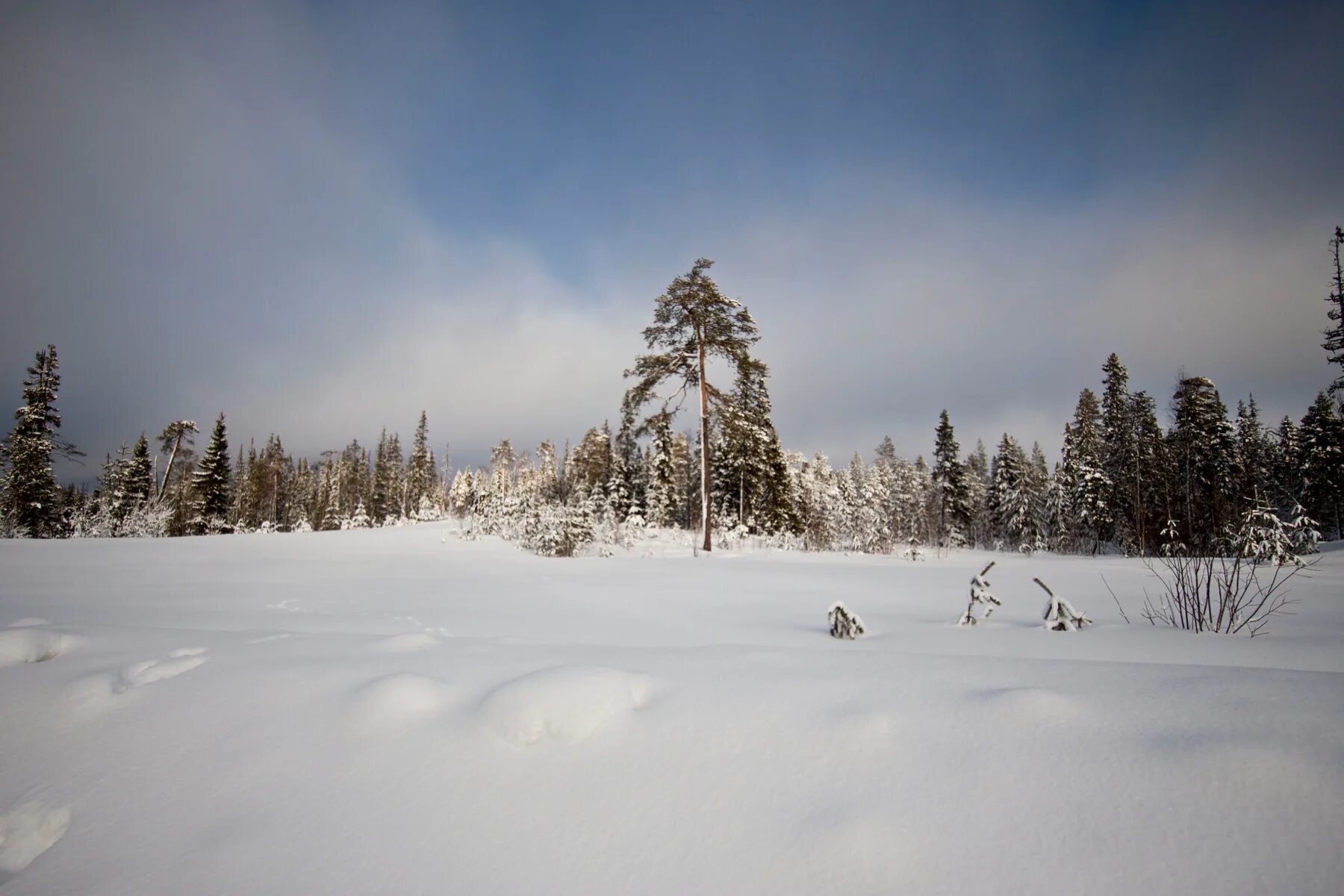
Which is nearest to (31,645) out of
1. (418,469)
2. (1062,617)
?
(1062,617)

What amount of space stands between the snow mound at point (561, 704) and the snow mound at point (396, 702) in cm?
23

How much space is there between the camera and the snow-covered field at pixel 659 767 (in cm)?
120

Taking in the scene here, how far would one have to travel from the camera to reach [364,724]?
194 cm

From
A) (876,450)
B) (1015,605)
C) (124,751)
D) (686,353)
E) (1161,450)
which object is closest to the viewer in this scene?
(124,751)

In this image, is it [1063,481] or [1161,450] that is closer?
[1161,450]

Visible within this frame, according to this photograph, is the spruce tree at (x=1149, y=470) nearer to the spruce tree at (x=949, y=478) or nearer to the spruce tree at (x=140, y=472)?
the spruce tree at (x=949, y=478)

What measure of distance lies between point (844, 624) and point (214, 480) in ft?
129

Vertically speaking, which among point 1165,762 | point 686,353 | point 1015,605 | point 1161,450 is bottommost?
point 1015,605

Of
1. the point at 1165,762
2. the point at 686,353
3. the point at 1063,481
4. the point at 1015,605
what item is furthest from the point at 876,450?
the point at 1165,762

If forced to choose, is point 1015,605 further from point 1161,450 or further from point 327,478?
point 327,478

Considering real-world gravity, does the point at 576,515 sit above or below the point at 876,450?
below

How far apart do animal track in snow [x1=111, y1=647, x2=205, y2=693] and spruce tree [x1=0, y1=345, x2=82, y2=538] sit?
2750 centimetres

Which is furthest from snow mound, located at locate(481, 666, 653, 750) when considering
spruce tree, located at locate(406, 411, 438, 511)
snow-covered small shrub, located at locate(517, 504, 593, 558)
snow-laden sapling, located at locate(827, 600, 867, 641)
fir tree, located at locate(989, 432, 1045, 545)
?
spruce tree, located at locate(406, 411, 438, 511)

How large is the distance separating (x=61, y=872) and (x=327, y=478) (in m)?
69.5
